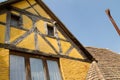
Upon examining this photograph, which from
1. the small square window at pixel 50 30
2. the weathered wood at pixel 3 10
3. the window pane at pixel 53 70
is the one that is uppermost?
the weathered wood at pixel 3 10

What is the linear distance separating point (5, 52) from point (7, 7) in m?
2.42

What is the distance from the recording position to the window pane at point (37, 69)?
26.7 feet

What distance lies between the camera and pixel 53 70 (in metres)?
8.95

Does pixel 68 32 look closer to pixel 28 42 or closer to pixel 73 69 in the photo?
pixel 73 69

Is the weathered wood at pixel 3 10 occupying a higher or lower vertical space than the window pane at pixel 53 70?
higher

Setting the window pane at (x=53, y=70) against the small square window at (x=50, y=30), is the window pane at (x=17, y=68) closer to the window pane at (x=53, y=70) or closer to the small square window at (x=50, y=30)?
the window pane at (x=53, y=70)

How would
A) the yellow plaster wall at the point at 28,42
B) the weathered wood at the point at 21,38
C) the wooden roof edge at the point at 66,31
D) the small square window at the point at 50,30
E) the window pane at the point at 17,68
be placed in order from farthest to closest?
the wooden roof edge at the point at 66,31 < the small square window at the point at 50,30 < the yellow plaster wall at the point at 28,42 < the weathered wood at the point at 21,38 < the window pane at the point at 17,68

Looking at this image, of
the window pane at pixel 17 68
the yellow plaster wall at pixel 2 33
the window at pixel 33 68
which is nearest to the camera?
the window pane at pixel 17 68

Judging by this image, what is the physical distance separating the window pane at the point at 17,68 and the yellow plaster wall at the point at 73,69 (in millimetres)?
1931

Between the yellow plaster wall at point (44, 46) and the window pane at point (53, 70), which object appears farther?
the yellow plaster wall at point (44, 46)

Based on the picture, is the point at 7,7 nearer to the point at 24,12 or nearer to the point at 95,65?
the point at 24,12

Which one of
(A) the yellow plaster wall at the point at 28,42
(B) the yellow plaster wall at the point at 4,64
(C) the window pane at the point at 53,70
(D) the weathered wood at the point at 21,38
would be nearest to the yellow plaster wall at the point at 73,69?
(C) the window pane at the point at 53,70

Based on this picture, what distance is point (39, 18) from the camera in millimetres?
10180

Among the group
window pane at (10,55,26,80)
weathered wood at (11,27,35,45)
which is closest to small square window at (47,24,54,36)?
weathered wood at (11,27,35,45)
